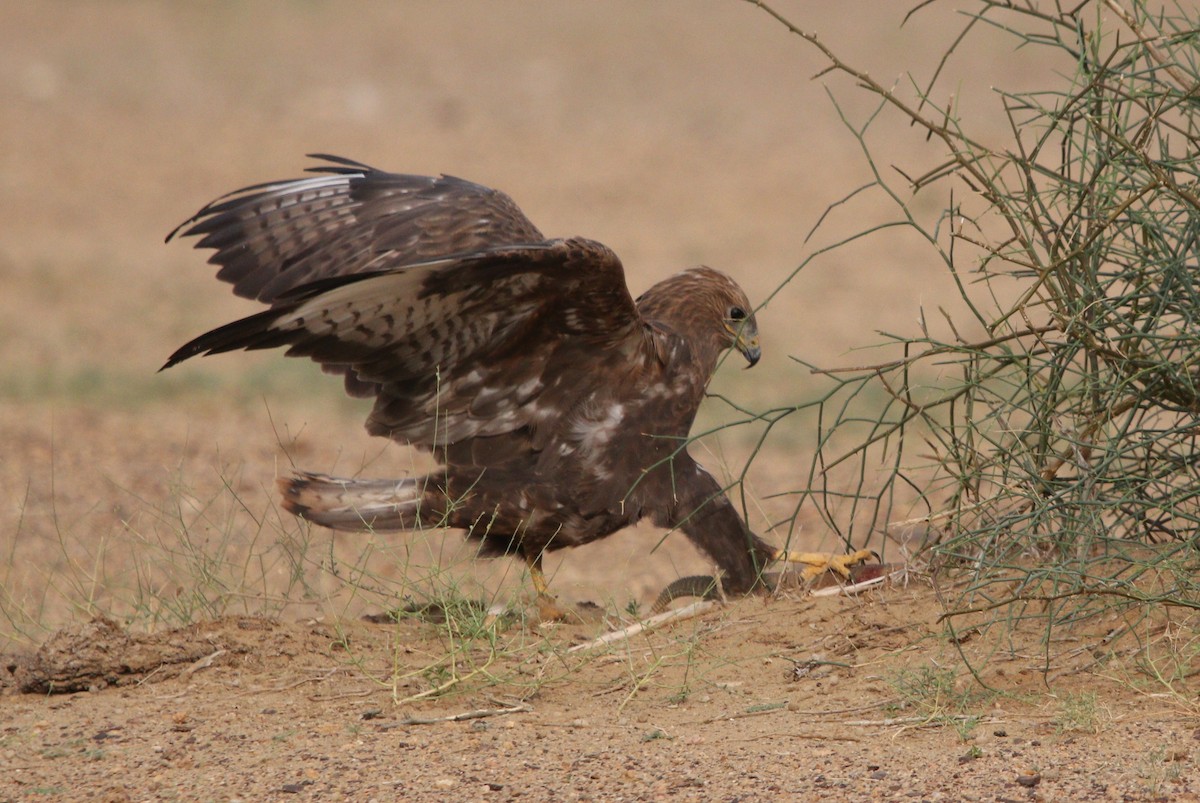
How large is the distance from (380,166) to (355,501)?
13.3 metres

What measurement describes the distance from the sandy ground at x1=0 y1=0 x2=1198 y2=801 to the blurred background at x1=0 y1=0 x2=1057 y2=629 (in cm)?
6

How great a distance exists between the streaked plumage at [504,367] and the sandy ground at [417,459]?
11.0 inches

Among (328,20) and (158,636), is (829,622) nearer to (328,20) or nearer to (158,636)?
(158,636)

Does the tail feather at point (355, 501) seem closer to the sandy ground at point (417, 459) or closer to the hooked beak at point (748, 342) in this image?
the sandy ground at point (417, 459)

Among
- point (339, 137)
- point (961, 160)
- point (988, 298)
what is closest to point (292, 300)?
point (961, 160)

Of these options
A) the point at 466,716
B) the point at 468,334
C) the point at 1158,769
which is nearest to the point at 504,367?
the point at 468,334

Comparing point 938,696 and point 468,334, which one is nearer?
point 938,696

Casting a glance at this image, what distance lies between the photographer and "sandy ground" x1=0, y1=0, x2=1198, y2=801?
3.39 meters

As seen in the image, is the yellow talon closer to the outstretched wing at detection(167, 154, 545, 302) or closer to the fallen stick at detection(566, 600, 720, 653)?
the fallen stick at detection(566, 600, 720, 653)

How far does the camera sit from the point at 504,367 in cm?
495

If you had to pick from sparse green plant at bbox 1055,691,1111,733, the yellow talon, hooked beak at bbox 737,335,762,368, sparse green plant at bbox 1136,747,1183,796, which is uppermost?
hooked beak at bbox 737,335,762,368

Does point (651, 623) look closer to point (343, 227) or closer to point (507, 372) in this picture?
point (507, 372)

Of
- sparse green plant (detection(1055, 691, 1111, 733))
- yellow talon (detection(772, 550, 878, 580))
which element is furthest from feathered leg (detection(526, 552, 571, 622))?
sparse green plant (detection(1055, 691, 1111, 733))

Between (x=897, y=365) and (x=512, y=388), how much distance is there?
1.57 metres
